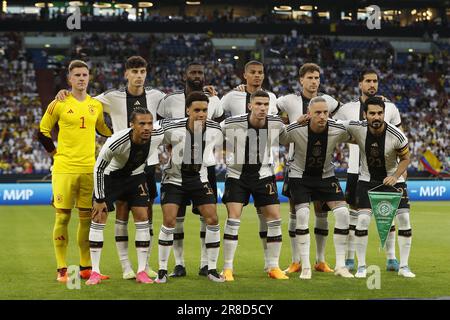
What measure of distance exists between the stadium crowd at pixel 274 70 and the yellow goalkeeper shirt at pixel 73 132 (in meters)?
26.2

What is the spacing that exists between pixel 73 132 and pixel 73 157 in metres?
0.31

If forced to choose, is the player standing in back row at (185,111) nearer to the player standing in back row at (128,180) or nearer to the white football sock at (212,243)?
the white football sock at (212,243)

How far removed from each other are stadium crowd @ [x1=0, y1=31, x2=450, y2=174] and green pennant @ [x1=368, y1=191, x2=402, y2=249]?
2746 centimetres

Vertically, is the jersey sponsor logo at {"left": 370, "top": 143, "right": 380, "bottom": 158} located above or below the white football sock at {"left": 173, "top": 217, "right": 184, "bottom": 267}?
above

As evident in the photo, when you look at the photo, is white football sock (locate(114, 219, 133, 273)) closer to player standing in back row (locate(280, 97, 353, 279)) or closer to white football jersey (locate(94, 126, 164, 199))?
white football jersey (locate(94, 126, 164, 199))

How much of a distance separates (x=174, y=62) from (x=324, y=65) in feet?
27.2

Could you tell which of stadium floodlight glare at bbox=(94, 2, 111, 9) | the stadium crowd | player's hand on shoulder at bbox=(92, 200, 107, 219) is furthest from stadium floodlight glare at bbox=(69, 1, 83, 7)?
player's hand on shoulder at bbox=(92, 200, 107, 219)

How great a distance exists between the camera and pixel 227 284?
394 inches

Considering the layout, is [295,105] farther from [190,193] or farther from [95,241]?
[95,241]

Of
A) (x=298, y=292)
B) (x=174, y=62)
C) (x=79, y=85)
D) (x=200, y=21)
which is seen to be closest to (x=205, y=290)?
(x=298, y=292)

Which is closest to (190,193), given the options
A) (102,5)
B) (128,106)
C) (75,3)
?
(128,106)

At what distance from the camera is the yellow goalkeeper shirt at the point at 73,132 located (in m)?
10.5

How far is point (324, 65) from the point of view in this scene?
47.6 meters

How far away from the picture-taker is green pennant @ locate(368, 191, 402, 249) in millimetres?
9977
